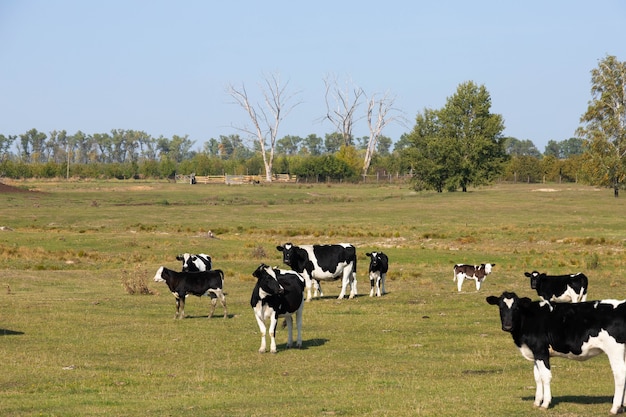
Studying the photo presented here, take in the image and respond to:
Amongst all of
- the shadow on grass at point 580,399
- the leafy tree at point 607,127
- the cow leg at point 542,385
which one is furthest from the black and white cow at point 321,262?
the leafy tree at point 607,127

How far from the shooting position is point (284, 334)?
24391 mm

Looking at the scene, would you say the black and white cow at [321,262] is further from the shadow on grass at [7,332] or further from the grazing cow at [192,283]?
the shadow on grass at [7,332]

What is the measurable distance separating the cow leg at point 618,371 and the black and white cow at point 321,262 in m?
18.3

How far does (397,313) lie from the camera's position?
2827cm

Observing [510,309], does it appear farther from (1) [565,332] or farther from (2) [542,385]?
(2) [542,385]

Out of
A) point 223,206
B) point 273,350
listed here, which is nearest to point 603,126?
point 223,206

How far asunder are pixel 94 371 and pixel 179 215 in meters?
64.9

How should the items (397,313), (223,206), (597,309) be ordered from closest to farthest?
(597,309), (397,313), (223,206)

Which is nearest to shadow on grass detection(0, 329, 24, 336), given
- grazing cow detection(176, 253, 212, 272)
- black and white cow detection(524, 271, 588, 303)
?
grazing cow detection(176, 253, 212, 272)

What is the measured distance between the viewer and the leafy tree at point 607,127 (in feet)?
340

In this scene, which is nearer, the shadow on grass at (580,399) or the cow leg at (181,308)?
the shadow on grass at (580,399)

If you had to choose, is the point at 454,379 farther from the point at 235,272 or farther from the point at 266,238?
the point at 266,238

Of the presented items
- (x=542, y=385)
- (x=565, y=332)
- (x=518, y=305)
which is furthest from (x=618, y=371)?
(x=518, y=305)

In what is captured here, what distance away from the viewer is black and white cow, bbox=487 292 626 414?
1405 centimetres
